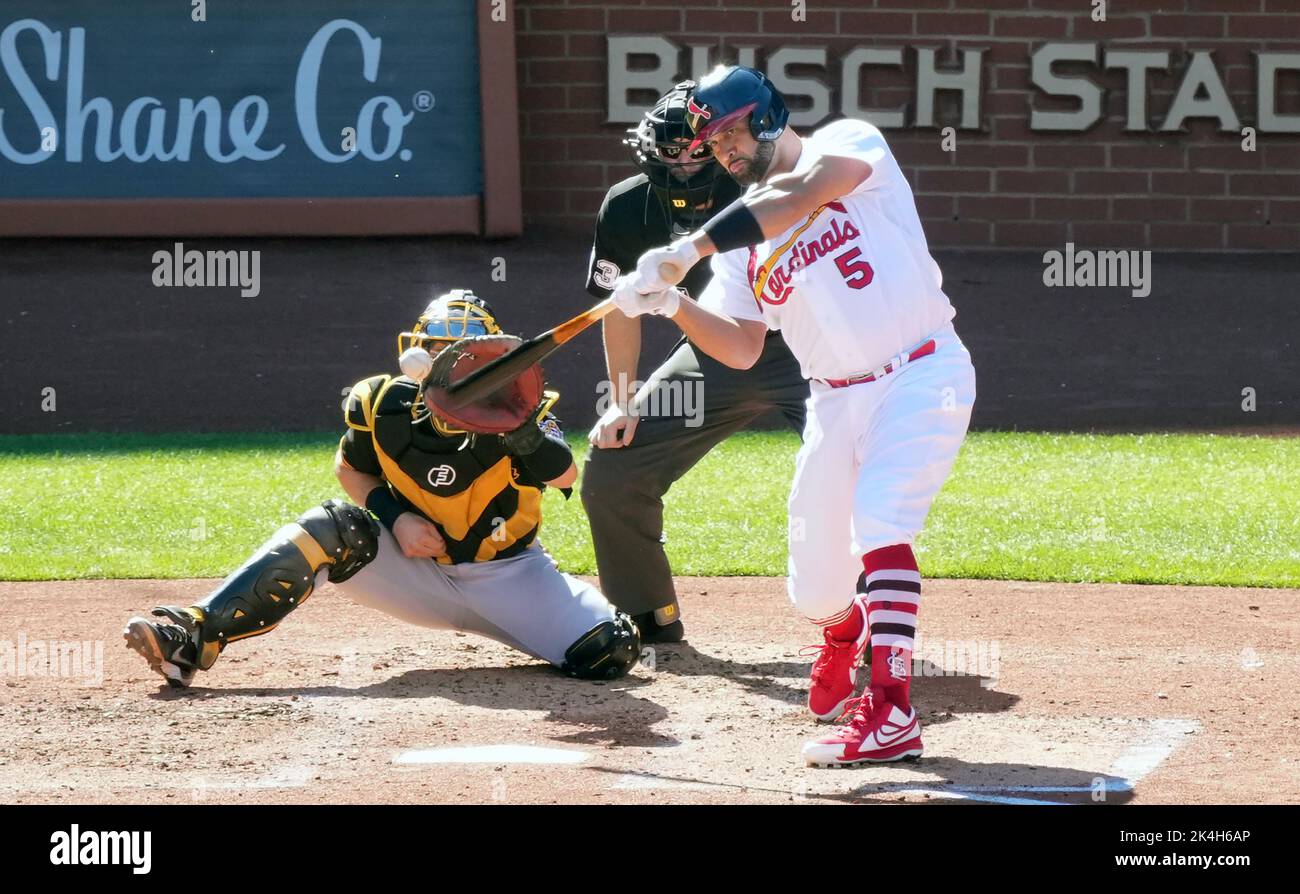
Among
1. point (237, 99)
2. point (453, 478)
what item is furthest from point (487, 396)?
point (237, 99)

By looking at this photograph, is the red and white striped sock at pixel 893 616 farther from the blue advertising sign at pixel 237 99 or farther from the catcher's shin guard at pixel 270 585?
the blue advertising sign at pixel 237 99

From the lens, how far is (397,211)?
13.3 m

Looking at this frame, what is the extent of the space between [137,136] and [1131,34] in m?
8.06

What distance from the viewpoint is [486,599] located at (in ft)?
18.5

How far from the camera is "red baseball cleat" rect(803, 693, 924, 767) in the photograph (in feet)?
14.7

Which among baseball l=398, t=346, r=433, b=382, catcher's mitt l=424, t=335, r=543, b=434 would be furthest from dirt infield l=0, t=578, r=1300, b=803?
baseball l=398, t=346, r=433, b=382

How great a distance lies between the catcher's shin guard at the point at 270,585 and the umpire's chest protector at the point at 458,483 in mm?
270

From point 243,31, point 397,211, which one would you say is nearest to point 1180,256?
point 397,211

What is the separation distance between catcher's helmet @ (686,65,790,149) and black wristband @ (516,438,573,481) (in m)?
1.12

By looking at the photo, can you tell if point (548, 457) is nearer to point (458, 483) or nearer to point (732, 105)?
point (458, 483)

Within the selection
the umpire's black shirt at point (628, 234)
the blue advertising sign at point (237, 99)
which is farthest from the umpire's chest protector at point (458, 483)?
the blue advertising sign at point (237, 99)

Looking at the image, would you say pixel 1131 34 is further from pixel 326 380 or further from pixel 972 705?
pixel 972 705

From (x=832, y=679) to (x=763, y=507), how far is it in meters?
3.99

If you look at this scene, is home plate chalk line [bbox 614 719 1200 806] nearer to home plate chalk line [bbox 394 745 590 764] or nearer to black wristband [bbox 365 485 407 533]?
home plate chalk line [bbox 394 745 590 764]
